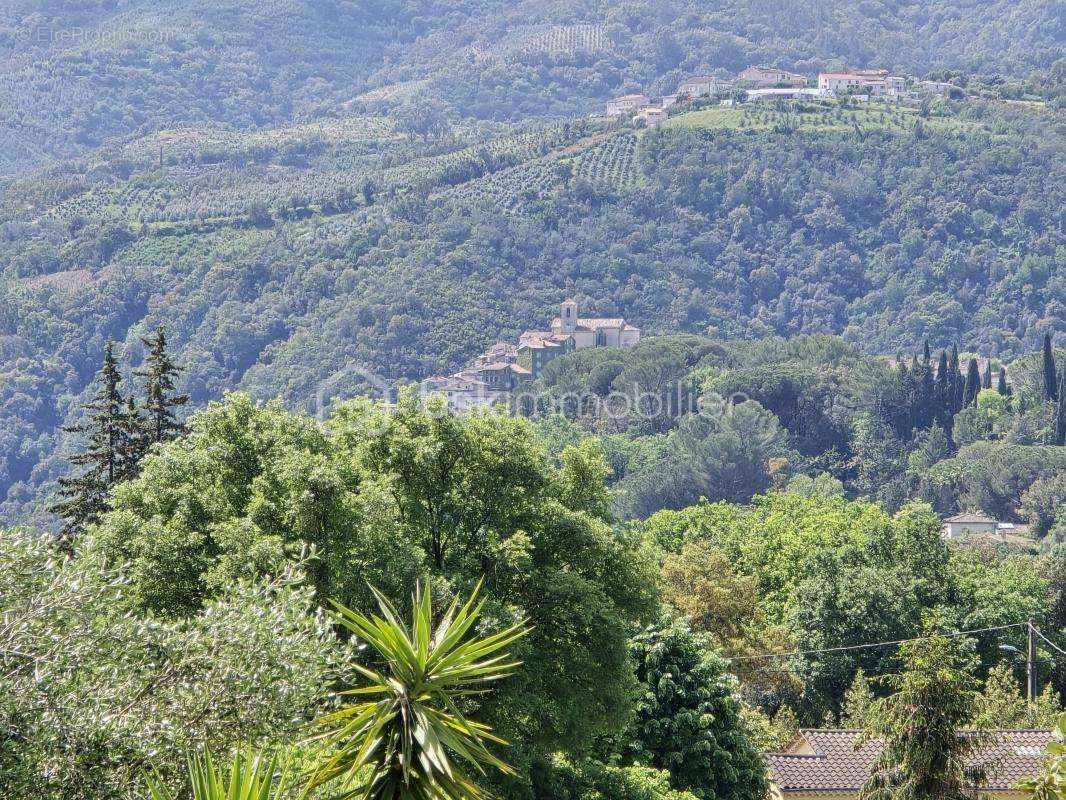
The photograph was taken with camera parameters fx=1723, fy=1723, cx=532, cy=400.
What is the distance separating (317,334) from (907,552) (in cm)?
13767

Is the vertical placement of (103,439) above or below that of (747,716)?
above

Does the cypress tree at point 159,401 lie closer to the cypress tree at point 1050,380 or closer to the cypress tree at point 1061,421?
the cypress tree at point 1061,421

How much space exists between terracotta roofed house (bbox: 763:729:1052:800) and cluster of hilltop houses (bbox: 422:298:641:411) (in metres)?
109

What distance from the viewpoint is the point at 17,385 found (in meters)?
176

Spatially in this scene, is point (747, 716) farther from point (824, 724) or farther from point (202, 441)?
point (202, 441)

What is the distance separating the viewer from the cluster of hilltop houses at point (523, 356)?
149500mm

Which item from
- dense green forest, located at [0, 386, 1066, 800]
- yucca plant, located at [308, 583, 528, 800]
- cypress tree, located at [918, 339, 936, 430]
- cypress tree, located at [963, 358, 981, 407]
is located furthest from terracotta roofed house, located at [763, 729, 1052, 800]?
cypress tree, located at [963, 358, 981, 407]

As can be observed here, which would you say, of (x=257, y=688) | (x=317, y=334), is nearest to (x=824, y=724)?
(x=257, y=688)

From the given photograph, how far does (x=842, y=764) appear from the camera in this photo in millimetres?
30000

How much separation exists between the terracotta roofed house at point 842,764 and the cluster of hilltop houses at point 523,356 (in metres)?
109

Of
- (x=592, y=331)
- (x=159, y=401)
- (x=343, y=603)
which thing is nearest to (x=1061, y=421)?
(x=592, y=331)

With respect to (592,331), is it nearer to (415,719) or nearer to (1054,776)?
(1054,776)

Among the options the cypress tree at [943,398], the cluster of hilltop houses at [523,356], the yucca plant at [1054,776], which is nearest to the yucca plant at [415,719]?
the yucca plant at [1054,776]

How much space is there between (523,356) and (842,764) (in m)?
129
